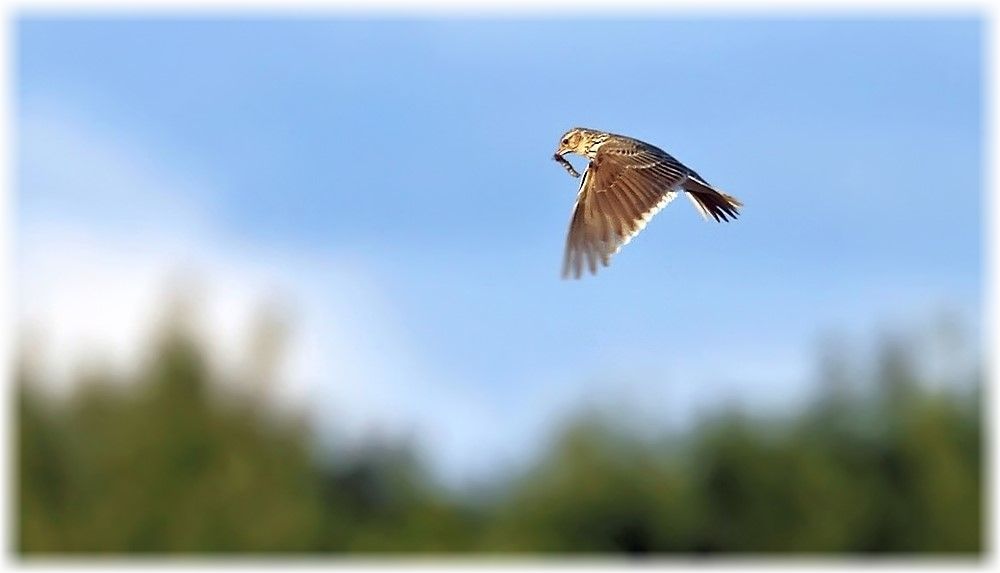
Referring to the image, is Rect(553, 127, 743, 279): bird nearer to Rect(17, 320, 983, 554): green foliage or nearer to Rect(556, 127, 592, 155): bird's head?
Rect(556, 127, 592, 155): bird's head

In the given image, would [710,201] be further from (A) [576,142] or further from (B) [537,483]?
(B) [537,483]

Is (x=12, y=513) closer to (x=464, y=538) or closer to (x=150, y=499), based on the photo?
(x=150, y=499)

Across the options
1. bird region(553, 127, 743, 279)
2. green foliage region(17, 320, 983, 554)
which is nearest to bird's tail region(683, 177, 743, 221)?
bird region(553, 127, 743, 279)

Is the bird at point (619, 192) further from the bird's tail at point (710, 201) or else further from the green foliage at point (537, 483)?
the green foliage at point (537, 483)

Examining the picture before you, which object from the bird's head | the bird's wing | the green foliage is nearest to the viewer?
the bird's wing

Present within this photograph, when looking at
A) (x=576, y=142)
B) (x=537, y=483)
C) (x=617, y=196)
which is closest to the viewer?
(x=617, y=196)

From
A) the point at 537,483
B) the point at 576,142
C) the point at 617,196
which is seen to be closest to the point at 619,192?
the point at 617,196

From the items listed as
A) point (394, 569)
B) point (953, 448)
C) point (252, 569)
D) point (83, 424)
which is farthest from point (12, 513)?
point (953, 448)
